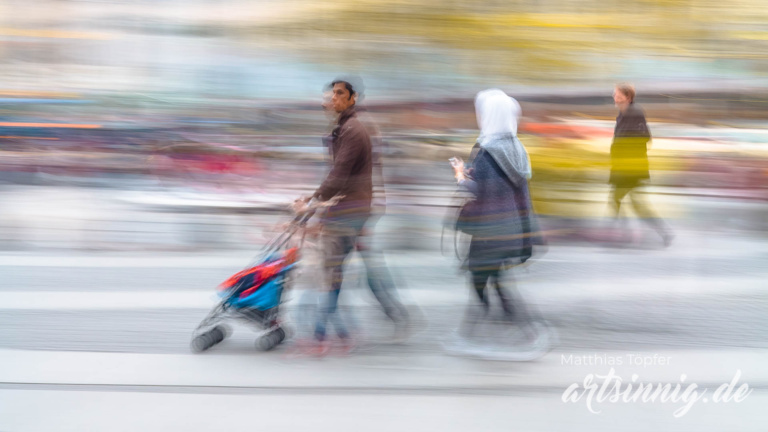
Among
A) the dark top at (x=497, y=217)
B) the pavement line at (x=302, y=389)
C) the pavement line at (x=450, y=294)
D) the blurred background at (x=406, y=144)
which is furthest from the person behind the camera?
the pavement line at (x=450, y=294)

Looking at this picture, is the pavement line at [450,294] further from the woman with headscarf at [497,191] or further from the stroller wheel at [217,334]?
the woman with headscarf at [497,191]

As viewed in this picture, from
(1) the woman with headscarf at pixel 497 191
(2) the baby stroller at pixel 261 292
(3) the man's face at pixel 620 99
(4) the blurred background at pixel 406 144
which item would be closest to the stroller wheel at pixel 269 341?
(2) the baby stroller at pixel 261 292

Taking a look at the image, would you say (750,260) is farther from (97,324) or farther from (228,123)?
(97,324)

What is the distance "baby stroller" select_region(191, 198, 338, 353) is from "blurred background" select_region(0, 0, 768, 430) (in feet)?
0.64

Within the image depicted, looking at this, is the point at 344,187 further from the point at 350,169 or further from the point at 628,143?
the point at 628,143

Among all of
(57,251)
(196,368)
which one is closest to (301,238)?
(196,368)

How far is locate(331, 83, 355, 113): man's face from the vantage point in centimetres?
468

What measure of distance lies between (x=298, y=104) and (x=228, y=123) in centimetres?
141

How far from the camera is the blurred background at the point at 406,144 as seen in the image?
502cm

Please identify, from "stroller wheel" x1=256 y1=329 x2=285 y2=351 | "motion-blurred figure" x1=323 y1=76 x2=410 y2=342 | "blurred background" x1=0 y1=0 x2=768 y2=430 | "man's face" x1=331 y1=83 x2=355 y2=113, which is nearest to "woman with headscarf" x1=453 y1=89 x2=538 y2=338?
"blurred background" x1=0 y1=0 x2=768 y2=430

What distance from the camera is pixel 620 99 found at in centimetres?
540

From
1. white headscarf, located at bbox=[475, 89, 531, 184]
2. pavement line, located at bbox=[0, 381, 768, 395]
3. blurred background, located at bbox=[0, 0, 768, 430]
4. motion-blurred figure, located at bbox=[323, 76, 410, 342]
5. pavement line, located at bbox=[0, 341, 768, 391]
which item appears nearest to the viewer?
pavement line, located at bbox=[0, 381, 768, 395]

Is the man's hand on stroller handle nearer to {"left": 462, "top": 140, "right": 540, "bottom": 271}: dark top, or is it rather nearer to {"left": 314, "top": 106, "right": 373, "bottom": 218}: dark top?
{"left": 314, "top": 106, "right": 373, "bottom": 218}: dark top

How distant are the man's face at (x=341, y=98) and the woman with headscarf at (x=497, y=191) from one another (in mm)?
720
